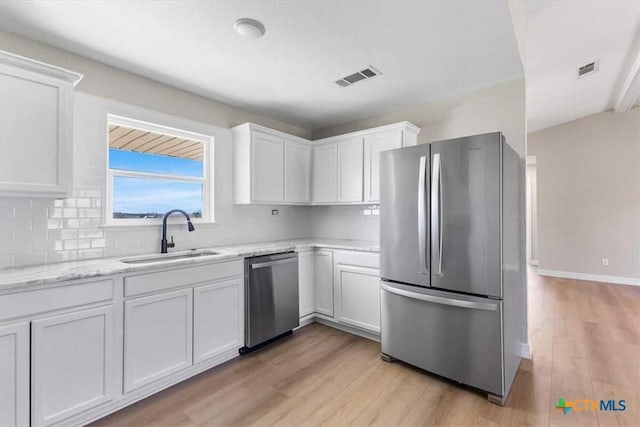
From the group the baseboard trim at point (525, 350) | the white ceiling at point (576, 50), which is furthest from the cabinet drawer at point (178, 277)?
the white ceiling at point (576, 50)

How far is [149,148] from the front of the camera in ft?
9.11

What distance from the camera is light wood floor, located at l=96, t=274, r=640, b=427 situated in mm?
1874

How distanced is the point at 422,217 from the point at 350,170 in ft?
4.81

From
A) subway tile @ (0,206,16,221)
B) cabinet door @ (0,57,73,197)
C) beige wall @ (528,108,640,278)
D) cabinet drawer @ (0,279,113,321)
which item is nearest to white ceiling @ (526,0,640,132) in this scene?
beige wall @ (528,108,640,278)

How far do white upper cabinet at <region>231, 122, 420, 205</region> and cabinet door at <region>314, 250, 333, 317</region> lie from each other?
757 millimetres

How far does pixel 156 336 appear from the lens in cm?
210

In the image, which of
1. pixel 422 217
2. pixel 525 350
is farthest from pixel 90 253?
pixel 525 350

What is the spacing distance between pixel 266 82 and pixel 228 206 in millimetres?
1398

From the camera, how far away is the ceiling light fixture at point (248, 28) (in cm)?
191

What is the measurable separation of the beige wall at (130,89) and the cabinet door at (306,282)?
1.77 m

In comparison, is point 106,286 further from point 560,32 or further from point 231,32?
point 560,32

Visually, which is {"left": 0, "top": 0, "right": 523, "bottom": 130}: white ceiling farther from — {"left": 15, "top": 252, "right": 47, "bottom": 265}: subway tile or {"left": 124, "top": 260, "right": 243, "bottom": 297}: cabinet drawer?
{"left": 124, "top": 260, "right": 243, "bottom": 297}: cabinet drawer

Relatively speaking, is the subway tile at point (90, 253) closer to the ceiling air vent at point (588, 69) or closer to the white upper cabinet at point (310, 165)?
the white upper cabinet at point (310, 165)

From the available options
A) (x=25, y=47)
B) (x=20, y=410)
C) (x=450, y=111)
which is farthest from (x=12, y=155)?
(x=450, y=111)
